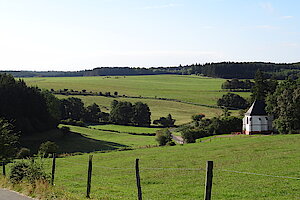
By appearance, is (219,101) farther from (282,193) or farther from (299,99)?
(282,193)

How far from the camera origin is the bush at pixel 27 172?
18.1 m

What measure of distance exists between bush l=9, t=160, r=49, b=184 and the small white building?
60.7 meters

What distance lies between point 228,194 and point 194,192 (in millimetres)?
1851

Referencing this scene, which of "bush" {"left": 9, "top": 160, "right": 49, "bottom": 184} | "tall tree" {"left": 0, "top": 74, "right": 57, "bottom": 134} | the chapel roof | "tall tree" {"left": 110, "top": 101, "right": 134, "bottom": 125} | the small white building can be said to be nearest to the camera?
"bush" {"left": 9, "top": 160, "right": 49, "bottom": 184}

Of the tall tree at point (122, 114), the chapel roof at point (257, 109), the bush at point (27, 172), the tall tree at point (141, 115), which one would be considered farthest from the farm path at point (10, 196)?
the tall tree at point (122, 114)

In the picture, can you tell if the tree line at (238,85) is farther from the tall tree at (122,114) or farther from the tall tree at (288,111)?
the tall tree at (288,111)

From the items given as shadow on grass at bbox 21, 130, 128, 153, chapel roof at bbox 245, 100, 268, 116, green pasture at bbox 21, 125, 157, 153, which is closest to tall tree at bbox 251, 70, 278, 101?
chapel roof at bbox 245, 100, 268, 116

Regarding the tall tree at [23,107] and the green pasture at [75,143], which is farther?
the tall tree at [23,107]

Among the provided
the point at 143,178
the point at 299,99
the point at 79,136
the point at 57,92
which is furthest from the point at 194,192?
the point at 57,92

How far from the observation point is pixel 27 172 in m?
18.3

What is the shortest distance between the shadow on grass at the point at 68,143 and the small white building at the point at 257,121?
24904 millimetres

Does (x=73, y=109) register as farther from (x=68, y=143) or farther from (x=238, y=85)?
(x=238, y=85)

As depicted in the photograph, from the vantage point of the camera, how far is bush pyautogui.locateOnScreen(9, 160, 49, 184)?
59.4 ft

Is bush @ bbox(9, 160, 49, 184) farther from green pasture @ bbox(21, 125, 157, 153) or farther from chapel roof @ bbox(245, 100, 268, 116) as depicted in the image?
chapel roof @ bbox(245, 100, 268, 116)
